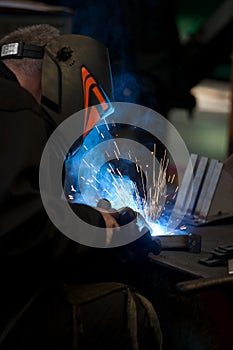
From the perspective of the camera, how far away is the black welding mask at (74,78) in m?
1.57

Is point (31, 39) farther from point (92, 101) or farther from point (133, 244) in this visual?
point (133, 244)

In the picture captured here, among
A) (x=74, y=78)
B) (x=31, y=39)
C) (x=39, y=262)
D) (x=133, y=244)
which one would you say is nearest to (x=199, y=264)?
(x=133, y=244)

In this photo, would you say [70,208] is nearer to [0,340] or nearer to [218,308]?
[0,340]

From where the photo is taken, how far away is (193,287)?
4.37 feet

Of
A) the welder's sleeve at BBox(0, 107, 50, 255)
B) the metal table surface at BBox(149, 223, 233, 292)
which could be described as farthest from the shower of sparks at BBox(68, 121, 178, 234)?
the welder's sleeve at BBox(0, 107, 50, 255)

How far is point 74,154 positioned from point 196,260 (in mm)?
423

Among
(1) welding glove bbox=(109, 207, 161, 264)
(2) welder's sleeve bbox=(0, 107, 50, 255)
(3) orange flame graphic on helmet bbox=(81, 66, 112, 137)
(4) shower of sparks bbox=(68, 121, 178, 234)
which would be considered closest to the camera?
(2) welder's sleeve bbox=(0, 107, 50, 255)

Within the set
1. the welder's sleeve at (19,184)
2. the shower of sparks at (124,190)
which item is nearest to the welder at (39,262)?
the welder's sleeve at (19,184)

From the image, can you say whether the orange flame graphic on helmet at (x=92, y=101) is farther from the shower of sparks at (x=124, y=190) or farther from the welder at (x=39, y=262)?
the shower of sparks at (x=124, y=190)

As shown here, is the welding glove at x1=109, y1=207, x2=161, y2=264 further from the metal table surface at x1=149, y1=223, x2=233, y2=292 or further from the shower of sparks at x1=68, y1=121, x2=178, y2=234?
the shower of sparks at x1=68, y1=121, x2=178, y2=234

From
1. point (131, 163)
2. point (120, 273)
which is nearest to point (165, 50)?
point (131, 163)

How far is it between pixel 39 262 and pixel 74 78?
528mm

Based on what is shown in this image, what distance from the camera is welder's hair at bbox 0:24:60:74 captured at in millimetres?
1573

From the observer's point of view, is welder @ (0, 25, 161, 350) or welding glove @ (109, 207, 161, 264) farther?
welding glove @ (109, 207, 161, 264)
